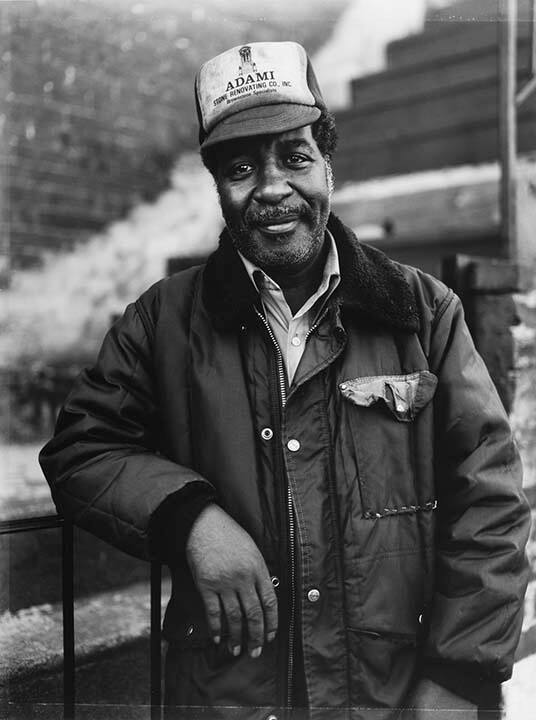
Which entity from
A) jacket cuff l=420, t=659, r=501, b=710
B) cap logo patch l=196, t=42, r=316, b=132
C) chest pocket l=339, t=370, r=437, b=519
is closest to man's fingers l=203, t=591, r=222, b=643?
chest pocket l=339, t=370, r=437, b=519

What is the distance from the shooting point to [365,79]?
3.75 metres

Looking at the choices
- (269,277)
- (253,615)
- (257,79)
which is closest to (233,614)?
(253,615)

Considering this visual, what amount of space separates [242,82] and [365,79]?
222cm

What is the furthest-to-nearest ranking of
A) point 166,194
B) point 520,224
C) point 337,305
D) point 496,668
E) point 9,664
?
1. point 166,194
2. point 520,224
3. point 9,664
4. point 337,305
5. point 496,668

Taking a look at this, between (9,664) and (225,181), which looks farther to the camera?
(9,664)

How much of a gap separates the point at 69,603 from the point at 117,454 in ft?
2.08

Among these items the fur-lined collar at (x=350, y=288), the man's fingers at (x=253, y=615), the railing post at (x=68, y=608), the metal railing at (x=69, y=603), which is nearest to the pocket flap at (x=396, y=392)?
the fur-lined collar at (x=350, y=288)

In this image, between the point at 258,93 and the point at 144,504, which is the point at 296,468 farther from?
the point at 258,93

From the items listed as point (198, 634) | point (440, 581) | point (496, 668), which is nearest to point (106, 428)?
point (198, 634)

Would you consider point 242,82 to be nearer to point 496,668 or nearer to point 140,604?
point 496,668

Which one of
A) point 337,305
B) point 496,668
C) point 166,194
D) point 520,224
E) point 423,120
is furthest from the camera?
point 166,194

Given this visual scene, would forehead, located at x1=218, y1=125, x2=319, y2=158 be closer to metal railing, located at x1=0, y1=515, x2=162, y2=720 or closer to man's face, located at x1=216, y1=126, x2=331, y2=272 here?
man's face, located at x1=216, y1=126, x2=331, y2=272

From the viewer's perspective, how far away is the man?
→ 1.62m

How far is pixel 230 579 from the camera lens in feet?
5.16
